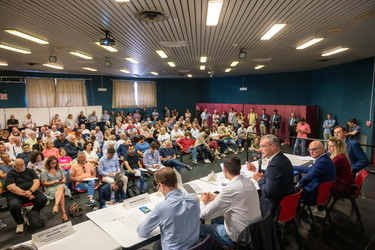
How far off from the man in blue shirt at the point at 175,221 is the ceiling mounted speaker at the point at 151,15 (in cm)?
266

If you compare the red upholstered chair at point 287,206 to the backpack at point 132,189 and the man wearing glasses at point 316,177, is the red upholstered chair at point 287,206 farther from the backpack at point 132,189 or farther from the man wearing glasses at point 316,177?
the backpack at point 132,189

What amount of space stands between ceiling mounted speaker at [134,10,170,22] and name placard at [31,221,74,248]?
2911 millimetres

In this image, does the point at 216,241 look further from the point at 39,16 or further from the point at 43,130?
the point at 43,130

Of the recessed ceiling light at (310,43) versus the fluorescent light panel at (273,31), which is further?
the recessed ceiling light at (310,43)

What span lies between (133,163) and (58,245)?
3.34m

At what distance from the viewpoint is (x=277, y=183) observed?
256 cm

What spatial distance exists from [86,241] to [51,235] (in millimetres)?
306

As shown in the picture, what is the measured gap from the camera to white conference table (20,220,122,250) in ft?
6.26

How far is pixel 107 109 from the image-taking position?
45.5 ft

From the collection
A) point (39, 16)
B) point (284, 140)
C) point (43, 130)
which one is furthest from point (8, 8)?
point (284, 140)

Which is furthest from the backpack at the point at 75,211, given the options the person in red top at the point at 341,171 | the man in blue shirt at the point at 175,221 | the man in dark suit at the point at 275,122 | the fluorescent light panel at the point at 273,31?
the man in dark suit at the point at 275,122

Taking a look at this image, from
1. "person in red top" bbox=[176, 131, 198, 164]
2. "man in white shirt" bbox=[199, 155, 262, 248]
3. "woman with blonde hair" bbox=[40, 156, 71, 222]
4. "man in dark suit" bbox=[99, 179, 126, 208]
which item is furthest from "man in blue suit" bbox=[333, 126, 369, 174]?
"woman with blonde hair" bbox=[40, 156, 71, 222]

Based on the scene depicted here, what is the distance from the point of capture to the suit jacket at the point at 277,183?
2.57m

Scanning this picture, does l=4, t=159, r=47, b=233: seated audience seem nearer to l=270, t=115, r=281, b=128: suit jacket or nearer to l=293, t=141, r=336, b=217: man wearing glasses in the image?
l=293, t=141, r=336, b=217: man wearing glasses
